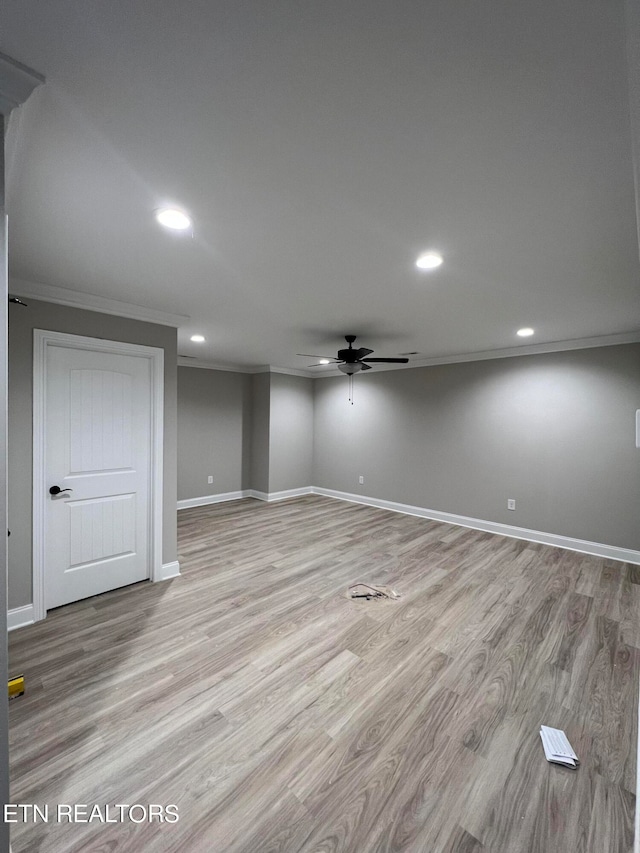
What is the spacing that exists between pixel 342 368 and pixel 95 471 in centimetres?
272

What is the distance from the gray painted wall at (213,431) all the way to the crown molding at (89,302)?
2636 mm

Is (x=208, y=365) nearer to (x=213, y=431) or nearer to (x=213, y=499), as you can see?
(x=213, y=431)

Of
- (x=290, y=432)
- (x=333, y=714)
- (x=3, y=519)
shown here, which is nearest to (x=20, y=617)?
(x=3, y=519)

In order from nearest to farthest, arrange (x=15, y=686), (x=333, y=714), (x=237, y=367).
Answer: (x=15, y=686) < (x=333, y=714) < (x=237, y=367)

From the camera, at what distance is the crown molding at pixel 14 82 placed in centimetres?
90

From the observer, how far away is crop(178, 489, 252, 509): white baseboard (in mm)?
5789

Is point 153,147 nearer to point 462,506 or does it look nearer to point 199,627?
point 199,627

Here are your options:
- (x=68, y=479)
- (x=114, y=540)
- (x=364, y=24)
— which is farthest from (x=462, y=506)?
(x=364, y=24)

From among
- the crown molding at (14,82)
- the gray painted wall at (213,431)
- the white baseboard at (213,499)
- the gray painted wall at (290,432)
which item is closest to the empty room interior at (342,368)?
the crown molding at (14,82)

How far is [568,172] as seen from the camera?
4.35ft

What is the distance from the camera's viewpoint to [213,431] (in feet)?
20.1

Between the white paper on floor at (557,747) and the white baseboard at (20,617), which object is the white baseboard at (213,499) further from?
the white paper on floor at (557,747)

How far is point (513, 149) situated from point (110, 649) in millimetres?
3371

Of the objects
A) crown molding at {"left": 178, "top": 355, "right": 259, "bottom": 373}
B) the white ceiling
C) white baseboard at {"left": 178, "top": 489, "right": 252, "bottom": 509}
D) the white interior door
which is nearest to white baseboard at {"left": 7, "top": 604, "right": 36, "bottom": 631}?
the white interior door
